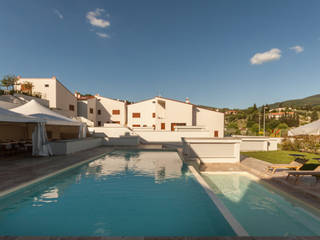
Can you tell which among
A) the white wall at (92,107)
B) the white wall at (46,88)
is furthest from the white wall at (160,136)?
the white wall at (92,107)

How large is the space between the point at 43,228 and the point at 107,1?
24335 mm

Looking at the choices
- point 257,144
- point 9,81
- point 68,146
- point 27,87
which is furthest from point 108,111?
point 257,144

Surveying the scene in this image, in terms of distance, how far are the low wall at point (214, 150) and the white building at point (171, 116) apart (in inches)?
587

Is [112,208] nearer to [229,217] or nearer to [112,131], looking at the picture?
[229,217]

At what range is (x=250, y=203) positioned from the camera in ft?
16.9

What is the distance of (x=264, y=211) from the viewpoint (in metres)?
4.66

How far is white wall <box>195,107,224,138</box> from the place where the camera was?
95.8ft

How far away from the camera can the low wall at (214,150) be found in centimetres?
1005

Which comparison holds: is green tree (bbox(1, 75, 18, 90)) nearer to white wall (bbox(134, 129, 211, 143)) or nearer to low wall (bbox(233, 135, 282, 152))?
white wall (bbox(134, 129, 211, 143))

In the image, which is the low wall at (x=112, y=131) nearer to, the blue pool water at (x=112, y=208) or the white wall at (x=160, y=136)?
the white wall at (x=160, y=136)

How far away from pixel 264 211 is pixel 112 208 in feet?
15.3

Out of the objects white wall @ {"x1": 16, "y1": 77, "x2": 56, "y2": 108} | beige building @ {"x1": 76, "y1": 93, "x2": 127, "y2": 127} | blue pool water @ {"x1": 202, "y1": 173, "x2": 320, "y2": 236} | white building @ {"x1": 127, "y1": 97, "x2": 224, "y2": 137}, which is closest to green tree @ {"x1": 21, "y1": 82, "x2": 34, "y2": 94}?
white wall @ {"x1": 16, "y1": 77, "x2": 56, "y2": 108}

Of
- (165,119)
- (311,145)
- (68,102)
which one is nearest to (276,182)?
(311,145)

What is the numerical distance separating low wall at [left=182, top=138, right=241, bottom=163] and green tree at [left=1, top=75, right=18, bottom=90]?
30305 mm
